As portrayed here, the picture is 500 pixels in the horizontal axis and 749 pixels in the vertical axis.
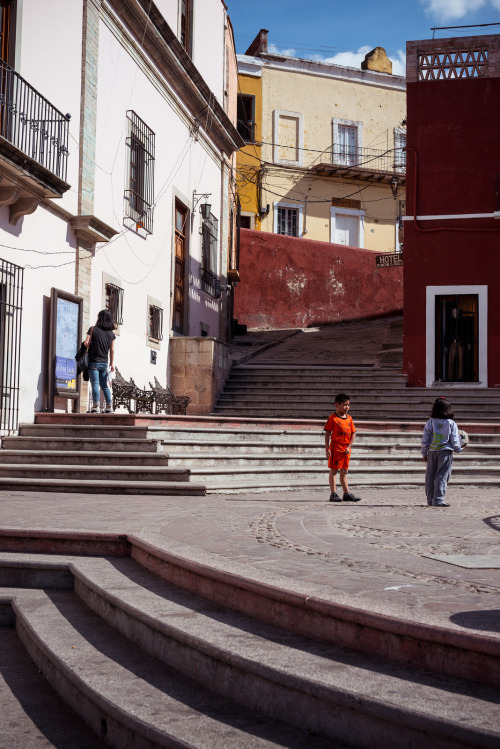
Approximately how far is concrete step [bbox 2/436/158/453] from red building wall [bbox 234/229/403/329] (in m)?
17.6

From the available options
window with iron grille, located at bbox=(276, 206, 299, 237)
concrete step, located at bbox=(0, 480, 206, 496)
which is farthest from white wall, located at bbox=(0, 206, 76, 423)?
window with iron grille, located at bbox=(276, 206, 299, 237)

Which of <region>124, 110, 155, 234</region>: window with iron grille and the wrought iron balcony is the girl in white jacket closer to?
<region>124, 110, 155, 234</region>: window with iron grille

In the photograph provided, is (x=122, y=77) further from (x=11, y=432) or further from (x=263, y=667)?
(x=263, y=667)

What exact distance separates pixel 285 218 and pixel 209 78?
540 inches

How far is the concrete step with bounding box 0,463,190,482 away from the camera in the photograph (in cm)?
1025

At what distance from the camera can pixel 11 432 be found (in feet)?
38.3

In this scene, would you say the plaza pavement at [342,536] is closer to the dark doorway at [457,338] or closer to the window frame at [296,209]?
the dark doorway at [457,338]

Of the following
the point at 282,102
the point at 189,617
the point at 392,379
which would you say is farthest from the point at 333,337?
the point at 189,617

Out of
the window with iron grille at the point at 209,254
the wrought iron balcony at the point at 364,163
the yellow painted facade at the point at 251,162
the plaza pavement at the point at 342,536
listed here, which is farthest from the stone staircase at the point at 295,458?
the wrought iron balcony at the point at 364,163

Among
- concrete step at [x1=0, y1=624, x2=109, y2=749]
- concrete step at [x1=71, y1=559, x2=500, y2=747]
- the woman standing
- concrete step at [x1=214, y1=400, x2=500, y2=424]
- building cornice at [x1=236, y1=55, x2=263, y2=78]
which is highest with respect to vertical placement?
building cornice at [x1=236, y1=55, x2=263, y2=78]

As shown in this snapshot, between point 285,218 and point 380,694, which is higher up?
point 285,218

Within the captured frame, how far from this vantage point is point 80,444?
11234mm

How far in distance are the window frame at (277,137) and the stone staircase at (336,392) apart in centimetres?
1707

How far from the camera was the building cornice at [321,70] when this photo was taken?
110 ft
